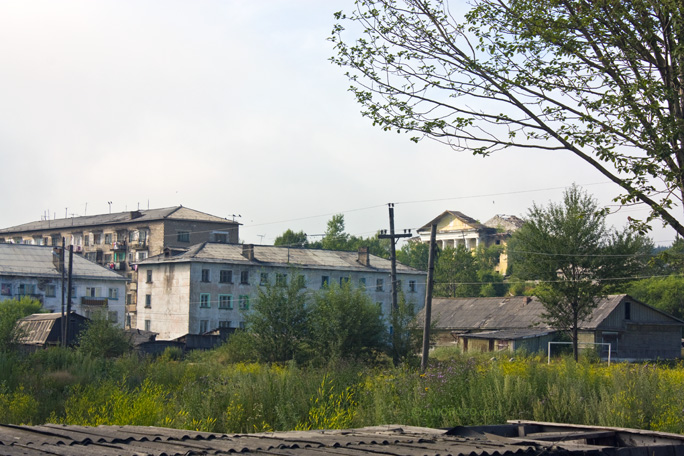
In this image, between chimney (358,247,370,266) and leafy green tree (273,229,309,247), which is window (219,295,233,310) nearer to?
chimney (358,247,370,266)

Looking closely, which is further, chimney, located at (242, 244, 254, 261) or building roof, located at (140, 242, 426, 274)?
chimney, located at (242, 244, 254, 261)

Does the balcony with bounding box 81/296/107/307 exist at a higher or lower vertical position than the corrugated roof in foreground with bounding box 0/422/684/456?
higher

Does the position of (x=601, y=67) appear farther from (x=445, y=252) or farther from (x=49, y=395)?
(x=445, y=252)

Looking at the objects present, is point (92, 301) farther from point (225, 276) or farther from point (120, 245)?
point (120, 245)

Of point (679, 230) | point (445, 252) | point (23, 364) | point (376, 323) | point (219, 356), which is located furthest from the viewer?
point (445, 252)

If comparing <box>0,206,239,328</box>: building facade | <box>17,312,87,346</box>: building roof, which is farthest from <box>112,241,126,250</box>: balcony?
<box>17,312,87,346</box>: building roof

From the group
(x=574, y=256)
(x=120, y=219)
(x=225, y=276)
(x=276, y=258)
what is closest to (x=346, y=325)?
(x=574, y=256)

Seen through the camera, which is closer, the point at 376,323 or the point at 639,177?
the point at 639,177

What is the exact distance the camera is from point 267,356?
34.4 metres

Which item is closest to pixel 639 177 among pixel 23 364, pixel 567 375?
pixel 567 375

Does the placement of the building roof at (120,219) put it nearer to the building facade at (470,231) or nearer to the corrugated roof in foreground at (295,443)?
the building facade at (470,231)

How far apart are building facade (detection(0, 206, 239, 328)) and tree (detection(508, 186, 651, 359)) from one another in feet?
161

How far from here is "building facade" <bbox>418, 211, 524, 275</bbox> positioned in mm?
118125

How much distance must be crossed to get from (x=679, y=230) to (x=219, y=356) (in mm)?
29395
